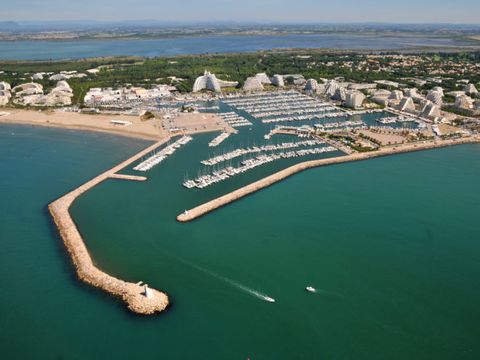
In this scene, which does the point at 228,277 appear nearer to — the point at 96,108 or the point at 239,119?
the point at 239,119

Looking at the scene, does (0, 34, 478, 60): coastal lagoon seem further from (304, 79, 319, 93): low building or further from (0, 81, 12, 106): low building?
(304, 79, 319, 93): low building

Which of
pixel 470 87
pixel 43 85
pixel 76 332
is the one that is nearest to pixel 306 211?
pixel 76 332

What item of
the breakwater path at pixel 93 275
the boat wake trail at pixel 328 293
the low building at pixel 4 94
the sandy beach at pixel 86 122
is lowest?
the boat wake trail at pixel 328 293

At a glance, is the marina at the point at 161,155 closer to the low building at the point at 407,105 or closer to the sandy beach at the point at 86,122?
the sandy beach at the point at 86,122

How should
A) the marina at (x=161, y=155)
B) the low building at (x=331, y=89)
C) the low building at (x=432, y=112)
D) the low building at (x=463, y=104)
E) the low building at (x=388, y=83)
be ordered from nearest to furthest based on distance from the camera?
the marina at (x=161, y=155), the low building at (x=432, y=112), the low building at (x=463, y=104), the low building at (x=331, y=89), the low building at (x=388, y=83)

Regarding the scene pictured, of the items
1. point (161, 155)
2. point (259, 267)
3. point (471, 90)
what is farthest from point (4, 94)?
point (471, 90)

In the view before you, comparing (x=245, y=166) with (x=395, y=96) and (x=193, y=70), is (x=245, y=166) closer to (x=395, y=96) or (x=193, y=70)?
(x=395, y=96)

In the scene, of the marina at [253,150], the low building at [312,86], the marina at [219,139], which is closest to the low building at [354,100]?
the low building at [312,86]
